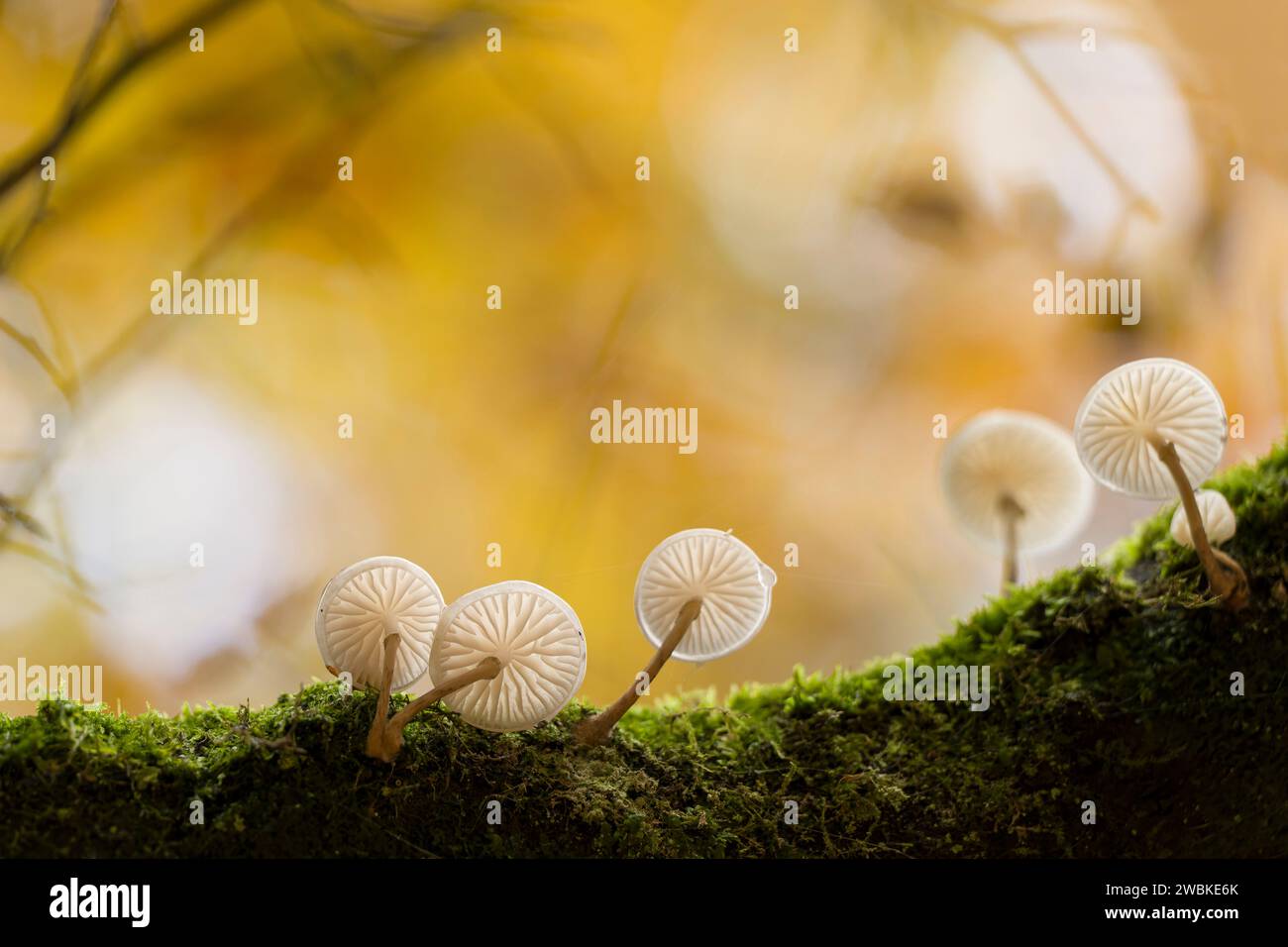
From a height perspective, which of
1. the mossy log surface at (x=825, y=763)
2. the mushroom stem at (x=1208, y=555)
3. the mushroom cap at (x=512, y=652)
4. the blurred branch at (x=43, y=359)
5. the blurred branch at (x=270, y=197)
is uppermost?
the blurred branch at (x=270, y=197)

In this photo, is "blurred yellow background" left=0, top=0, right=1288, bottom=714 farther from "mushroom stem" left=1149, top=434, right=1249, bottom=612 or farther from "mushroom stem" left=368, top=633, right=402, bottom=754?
"mushroom stem" left=368, top=633, right=402, bottom=754

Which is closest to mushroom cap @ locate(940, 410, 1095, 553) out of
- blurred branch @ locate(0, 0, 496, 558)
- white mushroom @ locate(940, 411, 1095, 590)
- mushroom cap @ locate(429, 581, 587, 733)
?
white mushroom @ locate(940, 411, 1095, 590)

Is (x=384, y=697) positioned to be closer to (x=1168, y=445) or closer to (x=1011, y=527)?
(x=1168, y=445)

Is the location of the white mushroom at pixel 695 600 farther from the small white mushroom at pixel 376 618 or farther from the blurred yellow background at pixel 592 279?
the blurred yellow background at pixel 592 279

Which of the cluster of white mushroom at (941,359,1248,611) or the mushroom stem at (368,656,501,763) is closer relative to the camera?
the mushroom stem at (368,656,501,763)

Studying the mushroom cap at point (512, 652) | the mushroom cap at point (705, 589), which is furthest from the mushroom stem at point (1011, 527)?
the mushroom cap at point (512, 652)

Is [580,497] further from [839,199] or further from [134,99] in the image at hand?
[134,99]
